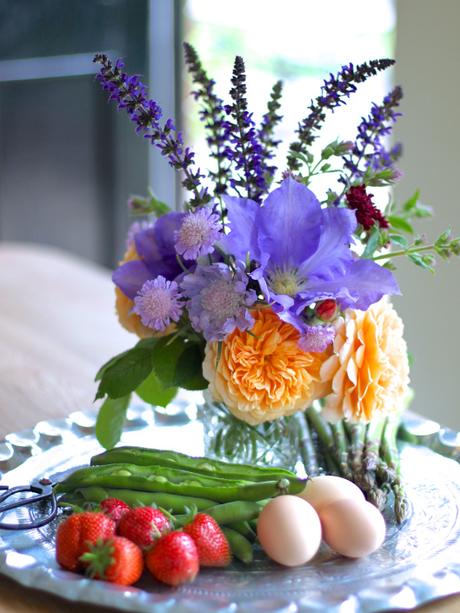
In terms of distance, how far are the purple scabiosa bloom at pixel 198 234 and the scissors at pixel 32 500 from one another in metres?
0.28

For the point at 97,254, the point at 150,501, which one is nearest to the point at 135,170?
the point at 97,254

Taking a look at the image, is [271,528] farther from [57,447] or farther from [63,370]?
[63,370]

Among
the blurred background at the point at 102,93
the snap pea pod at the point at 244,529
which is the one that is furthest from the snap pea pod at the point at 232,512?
the blurred background at the point at 102,93

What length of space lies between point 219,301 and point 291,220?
0.38 ft

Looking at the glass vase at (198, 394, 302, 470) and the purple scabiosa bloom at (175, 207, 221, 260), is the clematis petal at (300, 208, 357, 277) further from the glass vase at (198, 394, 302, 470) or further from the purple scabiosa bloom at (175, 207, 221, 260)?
the glass vase at (198, 394, 302, 470)

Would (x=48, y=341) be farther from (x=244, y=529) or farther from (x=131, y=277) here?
(x=244, y=529)

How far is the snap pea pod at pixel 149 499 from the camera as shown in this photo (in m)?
0.88

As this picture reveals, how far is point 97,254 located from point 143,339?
9.77ft

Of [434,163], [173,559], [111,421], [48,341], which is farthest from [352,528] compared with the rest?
[434,163]

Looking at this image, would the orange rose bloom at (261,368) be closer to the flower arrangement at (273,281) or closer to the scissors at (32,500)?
the flower arrangement at (273,281)

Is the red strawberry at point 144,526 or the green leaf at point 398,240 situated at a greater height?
the green leaf at point 398,240

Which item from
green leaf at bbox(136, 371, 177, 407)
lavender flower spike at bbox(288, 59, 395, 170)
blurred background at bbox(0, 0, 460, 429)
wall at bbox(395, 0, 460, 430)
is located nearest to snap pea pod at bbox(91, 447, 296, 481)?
green leaf at bbox(136, 371, 177, 407)

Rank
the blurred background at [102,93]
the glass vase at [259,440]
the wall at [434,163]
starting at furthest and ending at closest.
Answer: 1. the blurred background at [102,93]
2. the wall at [434,163]
3. the glass vase at [259,440]

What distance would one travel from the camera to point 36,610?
0.79 meters
